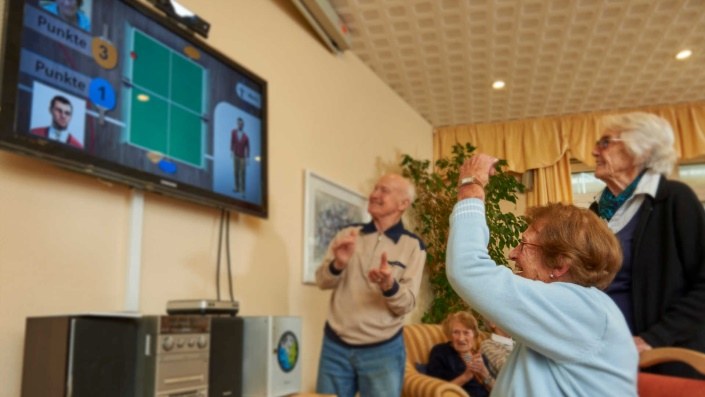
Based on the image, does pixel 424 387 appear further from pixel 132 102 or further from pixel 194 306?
pixel 132 102

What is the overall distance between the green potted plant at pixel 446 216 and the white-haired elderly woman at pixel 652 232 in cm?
17

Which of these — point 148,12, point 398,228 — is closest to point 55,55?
point 148,12

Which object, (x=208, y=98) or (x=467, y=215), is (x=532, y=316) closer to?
(x=467, y=215)

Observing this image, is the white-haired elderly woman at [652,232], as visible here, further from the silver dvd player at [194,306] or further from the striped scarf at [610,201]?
the silver dvd player at [194,306]

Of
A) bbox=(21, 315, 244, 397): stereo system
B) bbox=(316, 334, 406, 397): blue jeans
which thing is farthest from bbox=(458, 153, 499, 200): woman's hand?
bbox=(316, 334, 406, 397): blue jeans

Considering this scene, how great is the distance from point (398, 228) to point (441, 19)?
1.42m

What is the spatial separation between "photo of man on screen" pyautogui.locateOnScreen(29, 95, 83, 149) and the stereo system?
471 mm

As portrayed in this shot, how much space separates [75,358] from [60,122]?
0.62 metres

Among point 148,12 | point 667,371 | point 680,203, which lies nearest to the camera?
point 680,203

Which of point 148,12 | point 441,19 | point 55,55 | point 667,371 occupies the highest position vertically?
point 441,19

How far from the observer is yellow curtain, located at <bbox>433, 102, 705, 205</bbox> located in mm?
614

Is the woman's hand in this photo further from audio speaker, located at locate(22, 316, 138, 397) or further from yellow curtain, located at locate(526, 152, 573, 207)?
audio speaker, located at locate(22, 316, 138, 397)

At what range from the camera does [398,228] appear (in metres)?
1.93

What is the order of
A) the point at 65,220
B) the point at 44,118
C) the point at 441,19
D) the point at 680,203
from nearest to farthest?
the point at 680,203, the point at 44,118, the point at 65,220, the point at 441,19
